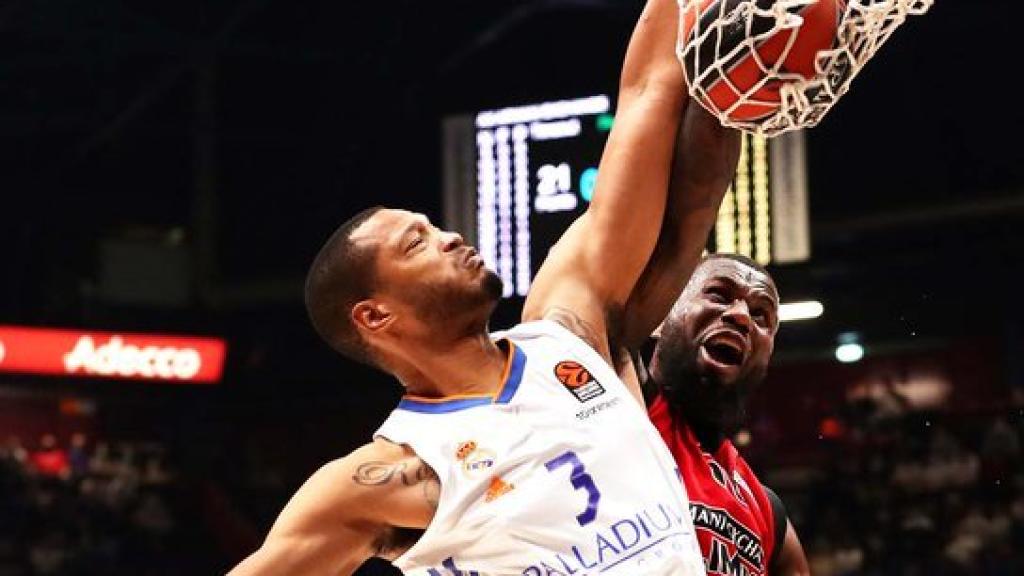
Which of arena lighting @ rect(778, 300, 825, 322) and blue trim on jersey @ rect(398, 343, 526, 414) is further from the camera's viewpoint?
arena lighting @ rect(778, 300, 825, 322)

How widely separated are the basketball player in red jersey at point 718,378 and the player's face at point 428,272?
0.61m

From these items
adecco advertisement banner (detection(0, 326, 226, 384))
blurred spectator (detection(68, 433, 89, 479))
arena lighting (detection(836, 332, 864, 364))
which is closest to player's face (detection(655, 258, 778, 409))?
arena lighting (detection(836, 332, 864, 364))

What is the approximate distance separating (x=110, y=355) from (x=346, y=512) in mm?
7940

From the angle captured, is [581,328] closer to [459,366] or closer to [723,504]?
[459,366]

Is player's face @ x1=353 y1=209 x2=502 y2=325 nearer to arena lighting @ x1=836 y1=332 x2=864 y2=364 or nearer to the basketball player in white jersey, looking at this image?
the basketball player in white jersey

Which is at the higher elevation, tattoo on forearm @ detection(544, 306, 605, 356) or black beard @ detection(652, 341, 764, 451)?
tattoo on forearm @ detection(544, 306, 605, 356)

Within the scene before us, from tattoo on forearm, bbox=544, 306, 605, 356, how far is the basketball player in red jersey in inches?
17.3

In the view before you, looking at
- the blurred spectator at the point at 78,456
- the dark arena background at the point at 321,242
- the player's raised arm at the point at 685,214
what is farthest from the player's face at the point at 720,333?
the blurred spectator at the point at 78,456

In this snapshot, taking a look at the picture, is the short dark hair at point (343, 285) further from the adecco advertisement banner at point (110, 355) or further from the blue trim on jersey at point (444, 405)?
the adecco advertisement banner at point (110, 355)

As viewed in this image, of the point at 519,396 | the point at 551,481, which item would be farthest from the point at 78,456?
the point at 551,481

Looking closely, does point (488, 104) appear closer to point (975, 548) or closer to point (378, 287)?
point (975, 548)

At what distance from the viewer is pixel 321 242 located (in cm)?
1090

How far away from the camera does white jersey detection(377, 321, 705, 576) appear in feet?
8.39

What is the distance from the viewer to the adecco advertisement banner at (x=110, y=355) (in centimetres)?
1008
